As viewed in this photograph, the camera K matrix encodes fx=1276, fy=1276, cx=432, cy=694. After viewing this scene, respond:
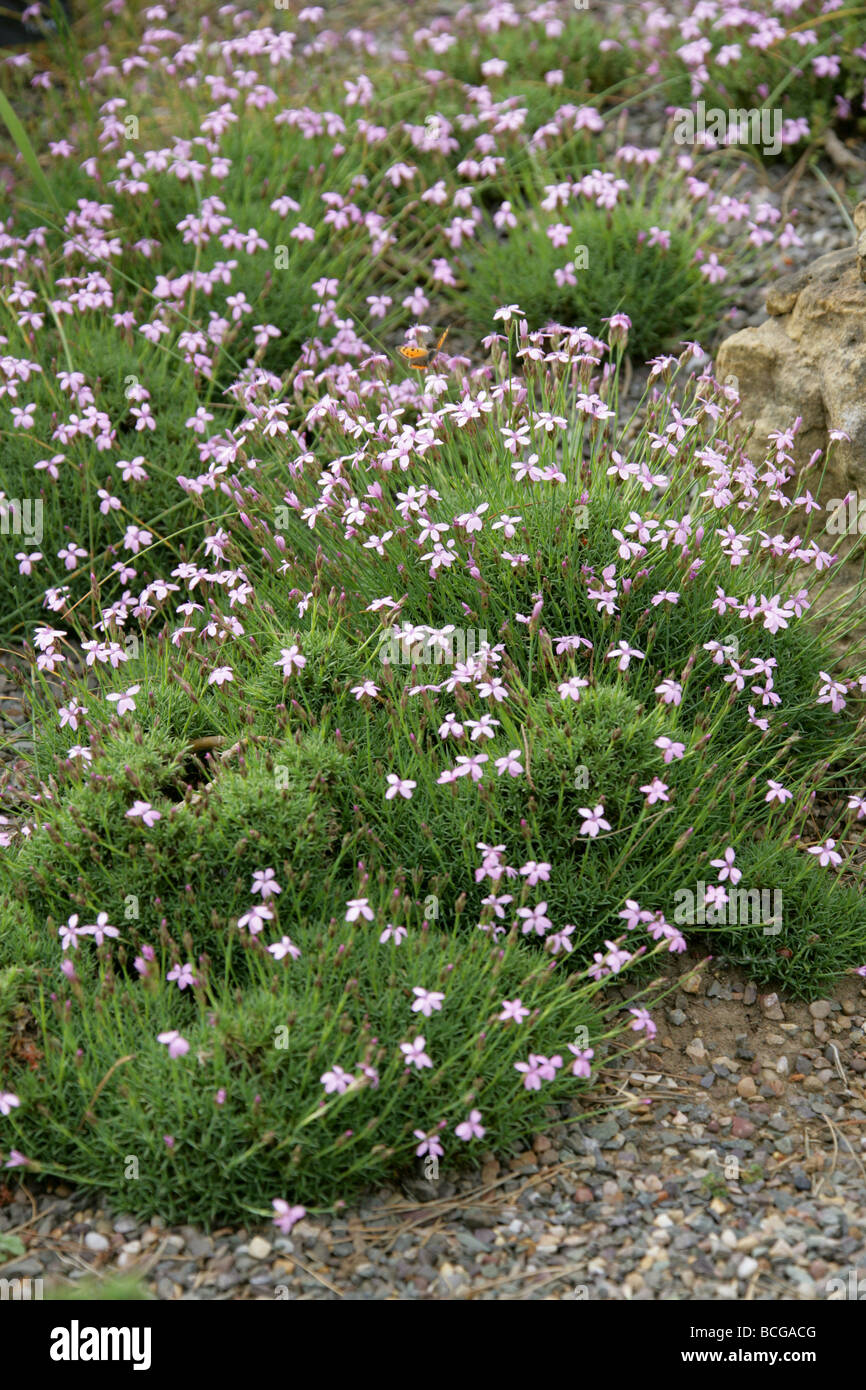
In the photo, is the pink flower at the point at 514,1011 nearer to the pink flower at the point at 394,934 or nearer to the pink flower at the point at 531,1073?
the pink flower at the point at 531,1073

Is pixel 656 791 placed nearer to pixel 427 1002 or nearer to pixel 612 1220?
→ pixel 427 1002

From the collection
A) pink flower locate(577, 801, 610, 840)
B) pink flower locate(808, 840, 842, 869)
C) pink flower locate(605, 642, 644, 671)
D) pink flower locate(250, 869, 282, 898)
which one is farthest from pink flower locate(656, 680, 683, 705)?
pink flower locate(250, 869, 282, 898)

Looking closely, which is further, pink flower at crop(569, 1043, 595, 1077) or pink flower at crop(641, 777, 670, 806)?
pink flower at crop(641, 777, 670, 806)

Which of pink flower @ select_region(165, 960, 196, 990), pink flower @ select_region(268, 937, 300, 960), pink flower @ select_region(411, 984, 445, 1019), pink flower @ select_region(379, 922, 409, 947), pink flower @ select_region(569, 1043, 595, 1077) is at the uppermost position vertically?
pink flower @ select_region(379, 922, 409, 947)

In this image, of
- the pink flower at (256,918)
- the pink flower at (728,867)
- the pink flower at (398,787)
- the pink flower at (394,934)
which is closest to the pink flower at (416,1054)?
the pink flower at (394,934)

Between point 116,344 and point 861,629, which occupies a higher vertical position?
point 116,344

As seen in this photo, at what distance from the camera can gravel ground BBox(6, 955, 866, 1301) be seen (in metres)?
3.27

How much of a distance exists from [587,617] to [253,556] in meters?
1.54

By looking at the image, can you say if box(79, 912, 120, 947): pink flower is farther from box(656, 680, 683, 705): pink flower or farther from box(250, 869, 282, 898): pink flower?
box(656, 680, 683, 705): pink flower

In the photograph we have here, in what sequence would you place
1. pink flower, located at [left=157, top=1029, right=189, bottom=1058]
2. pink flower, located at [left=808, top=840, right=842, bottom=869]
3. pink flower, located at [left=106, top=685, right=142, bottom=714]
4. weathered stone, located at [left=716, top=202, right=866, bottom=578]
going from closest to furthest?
pink flower, located at [left=157, top=1029, right=189, bottom=1058]
pink flower, located at [left=808, top=840, right=842, bottom=869]
pink flower, located at [left=106, top=685, right=142, bottom=714]
weathered stone, located at [left=716, top=202, right=866, bottom=578]

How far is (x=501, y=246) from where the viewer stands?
6785 millimetres

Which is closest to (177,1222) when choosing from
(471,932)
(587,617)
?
(471,932)

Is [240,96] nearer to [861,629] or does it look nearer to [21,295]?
[21,295]

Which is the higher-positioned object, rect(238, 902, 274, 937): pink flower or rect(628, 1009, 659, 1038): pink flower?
rect(238, 902, 274, 937): pink flower
